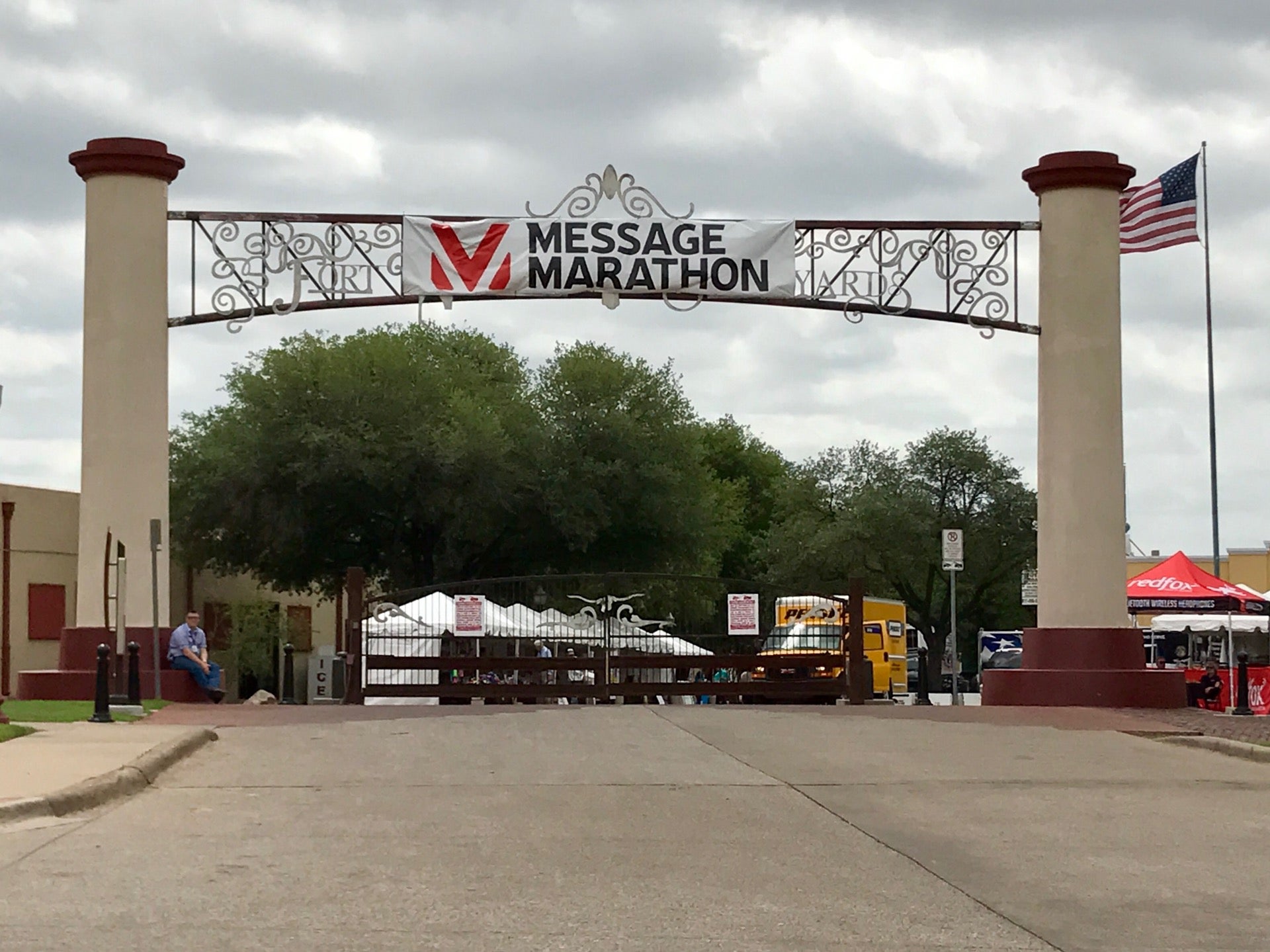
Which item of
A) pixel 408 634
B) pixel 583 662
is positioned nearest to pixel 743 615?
pixel 583 662

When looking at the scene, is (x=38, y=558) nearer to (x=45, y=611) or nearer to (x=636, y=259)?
(x=45, y=611)

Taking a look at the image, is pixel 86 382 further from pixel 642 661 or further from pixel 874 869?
pixel 874 869

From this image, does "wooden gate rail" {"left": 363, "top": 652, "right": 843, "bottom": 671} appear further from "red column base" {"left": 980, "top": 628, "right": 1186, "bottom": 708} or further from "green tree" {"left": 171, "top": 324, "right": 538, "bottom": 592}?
"green tree" {"left": 171, "top": 324, "right": 538, "bottom": 592}

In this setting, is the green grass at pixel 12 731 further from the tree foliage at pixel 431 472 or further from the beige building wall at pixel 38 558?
the tree foliage at pixel 431 472

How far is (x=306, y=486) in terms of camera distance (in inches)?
1630

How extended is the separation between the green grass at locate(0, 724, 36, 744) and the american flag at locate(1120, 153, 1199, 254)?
15318mm

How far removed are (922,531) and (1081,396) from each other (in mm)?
39071

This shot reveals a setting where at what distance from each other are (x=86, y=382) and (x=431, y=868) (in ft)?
49.8

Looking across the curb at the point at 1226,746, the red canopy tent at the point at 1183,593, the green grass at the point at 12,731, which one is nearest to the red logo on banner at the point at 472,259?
the green grass at the point at 12,731

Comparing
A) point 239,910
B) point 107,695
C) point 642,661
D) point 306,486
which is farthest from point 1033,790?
point 306,486

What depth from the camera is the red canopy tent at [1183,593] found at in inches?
1167

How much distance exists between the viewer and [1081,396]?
22703 mm

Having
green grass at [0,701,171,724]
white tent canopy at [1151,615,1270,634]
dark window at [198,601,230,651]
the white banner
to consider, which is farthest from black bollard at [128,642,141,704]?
white tent canopy at [1151,615,1270,634]

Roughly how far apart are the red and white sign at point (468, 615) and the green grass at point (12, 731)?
9725 millimetres
